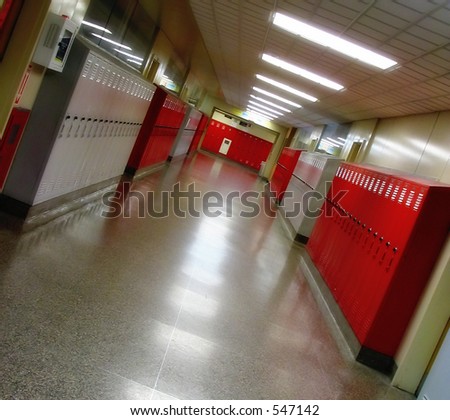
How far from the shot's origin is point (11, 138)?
172 inches

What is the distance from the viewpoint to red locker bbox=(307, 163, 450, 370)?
167 inches

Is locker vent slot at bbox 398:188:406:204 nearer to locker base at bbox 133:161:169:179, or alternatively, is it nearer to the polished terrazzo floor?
the polished terrazzo floor

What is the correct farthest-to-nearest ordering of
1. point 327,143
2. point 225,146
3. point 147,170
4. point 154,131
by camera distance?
point 225,146, point 327,143, point 147,170, point 154,131

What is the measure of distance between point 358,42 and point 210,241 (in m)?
3.21

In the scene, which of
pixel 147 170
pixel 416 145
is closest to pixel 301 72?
pixel 416 145

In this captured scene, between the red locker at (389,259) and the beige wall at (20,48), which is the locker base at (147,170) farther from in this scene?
the beige wall at (20,48)

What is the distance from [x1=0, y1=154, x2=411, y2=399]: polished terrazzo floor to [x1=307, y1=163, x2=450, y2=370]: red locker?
330mm

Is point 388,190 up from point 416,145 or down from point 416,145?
down

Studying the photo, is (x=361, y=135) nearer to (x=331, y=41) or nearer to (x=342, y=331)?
Result: (x=331, y=41)

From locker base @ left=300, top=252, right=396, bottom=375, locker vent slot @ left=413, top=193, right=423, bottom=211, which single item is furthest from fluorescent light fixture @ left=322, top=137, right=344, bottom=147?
locker vent slot @ left=413, top=193, right=423, bottom=211

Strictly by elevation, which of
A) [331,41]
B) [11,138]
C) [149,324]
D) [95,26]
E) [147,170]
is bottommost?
[149,324]

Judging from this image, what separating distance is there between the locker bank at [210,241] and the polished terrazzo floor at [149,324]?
18mm

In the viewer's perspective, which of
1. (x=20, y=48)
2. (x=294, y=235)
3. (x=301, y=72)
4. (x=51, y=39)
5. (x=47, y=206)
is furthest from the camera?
(x=294, y=235)
